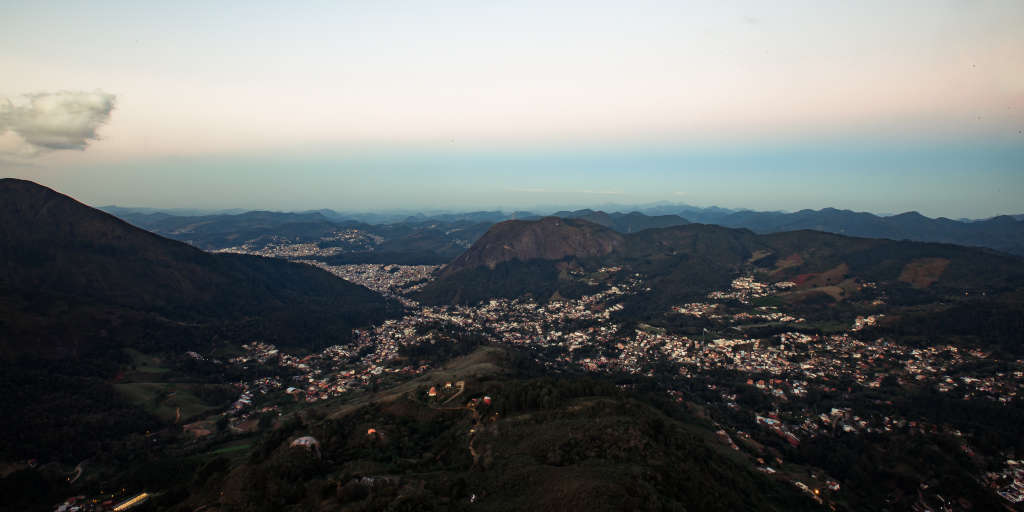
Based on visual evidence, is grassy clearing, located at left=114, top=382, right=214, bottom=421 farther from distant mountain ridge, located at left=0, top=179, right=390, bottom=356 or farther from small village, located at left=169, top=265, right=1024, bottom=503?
distant mountain ridge, located at left=0, top=179, right=390, bottom=356

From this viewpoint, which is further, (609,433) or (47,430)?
(47,430)

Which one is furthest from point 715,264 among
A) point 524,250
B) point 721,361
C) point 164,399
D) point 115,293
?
point 115,293

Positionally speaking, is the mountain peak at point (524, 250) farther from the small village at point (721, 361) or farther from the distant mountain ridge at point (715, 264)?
the small village at point (721, 361)

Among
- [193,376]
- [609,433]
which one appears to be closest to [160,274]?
[193,376]

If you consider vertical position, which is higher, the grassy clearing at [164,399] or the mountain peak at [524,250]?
the mountain peak at [524,250]

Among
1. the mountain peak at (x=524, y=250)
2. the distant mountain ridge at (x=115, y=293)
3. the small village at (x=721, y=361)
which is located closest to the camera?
the small village at (x=721, y=361)

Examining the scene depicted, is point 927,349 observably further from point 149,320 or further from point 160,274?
point 160,274

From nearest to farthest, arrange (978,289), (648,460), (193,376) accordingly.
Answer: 1. (648,460)
2. (193,376)
3. (978,289)

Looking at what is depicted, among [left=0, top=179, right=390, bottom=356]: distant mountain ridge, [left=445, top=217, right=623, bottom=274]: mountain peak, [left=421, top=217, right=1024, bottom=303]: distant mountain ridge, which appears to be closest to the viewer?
[left=0, top=179, right=390, bottom=356]: distant mountain ridge

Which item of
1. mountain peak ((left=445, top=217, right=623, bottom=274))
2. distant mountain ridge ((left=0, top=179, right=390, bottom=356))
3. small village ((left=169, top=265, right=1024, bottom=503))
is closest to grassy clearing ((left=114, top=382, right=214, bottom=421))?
small village ((left=169, top=265, right=1024, bottom=503))

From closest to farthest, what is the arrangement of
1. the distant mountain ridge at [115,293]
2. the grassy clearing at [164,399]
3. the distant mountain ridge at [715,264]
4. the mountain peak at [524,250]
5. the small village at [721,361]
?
the small village at [721,361], the grassy clearing at [164,399], the distant mountain ridge at [115,293], the distant mountain ridge at [715,264], the mountain peak at [524,250]

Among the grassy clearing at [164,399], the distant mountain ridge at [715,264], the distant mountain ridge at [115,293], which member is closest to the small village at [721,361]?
the grassy clearing at [164,399]
